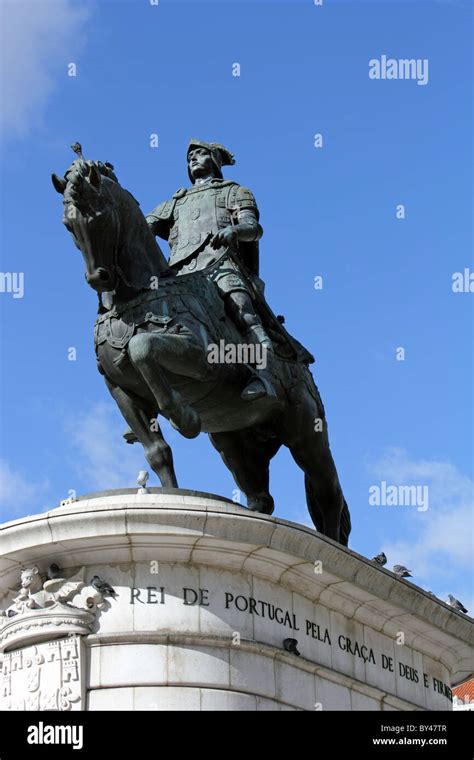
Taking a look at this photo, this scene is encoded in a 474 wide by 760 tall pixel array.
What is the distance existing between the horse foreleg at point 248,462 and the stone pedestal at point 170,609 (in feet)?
7.63

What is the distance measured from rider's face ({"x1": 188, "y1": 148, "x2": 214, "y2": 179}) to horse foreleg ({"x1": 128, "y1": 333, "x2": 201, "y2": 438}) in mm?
3829

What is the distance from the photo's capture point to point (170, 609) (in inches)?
572

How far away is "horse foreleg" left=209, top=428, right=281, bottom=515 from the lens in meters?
18.0

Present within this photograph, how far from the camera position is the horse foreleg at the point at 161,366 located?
15500mm

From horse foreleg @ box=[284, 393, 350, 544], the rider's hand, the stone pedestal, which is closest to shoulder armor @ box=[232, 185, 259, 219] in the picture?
the rider's hand

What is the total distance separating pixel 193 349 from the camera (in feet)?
51.9

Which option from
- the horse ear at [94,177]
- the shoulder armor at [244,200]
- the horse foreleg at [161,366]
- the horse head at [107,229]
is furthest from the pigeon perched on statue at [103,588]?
the shoulder armor at [244,200]

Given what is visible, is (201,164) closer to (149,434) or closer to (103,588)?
(149,434)

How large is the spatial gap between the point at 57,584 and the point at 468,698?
35.8 metres

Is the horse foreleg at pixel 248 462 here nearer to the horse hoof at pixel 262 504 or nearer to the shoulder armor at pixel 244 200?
the horse hoof at pixel 262 504

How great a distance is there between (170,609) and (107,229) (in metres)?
4.15

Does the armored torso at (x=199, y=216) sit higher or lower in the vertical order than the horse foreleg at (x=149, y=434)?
higher

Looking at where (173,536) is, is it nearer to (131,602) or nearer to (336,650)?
(131,602)

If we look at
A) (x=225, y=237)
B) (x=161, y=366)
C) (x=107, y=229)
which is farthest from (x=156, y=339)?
(x=225, y=237)
